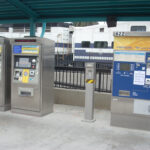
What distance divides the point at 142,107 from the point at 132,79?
2.23 ft

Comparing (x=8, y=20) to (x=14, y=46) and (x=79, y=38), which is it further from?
(x=79, y=38)

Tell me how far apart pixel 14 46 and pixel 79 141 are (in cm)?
329

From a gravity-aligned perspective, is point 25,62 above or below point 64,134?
above

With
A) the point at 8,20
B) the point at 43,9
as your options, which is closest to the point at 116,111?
the point at 43,9

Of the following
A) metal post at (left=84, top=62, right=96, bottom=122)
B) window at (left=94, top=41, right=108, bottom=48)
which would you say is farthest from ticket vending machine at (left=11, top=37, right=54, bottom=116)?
window at (left=94, top=41, right=108, bottom=48)

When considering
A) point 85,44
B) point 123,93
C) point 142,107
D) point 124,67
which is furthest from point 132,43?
point 85,44

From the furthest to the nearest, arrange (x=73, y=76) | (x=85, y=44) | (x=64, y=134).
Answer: (x=85, y=44) < (x=73, y=76) < (x=64, y=134)

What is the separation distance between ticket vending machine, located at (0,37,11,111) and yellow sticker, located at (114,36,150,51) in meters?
3.24

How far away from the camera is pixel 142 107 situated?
16.5 feet

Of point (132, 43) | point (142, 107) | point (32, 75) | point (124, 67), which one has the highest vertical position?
point (132, 43)

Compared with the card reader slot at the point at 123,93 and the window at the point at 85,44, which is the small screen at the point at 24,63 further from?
the window at the point at 85,44

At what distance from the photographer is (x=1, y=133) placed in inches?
189

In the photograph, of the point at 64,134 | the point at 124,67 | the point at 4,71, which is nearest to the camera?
the point at 64,134

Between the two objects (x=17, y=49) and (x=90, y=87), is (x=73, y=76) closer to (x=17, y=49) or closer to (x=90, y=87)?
(x=90, y=87)
